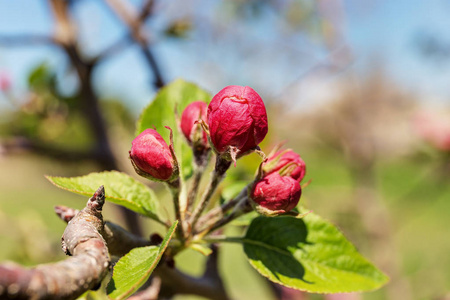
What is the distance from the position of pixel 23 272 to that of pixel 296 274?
1.62 feet

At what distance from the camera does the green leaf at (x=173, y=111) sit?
2.86 ft

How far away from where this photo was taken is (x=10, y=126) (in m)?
2.38

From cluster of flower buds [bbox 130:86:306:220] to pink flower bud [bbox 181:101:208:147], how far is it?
8cm

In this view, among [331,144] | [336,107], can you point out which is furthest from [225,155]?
[336,107]

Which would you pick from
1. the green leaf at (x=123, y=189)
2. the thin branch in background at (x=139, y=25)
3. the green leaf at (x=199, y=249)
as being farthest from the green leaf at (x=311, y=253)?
the thin branch in background at (x=139, y=25)

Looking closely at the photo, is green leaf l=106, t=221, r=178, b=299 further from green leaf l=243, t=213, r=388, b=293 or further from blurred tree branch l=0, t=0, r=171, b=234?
blurred tree branch l=0, t=0, r=171, b=234

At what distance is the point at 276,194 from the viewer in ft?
2.07

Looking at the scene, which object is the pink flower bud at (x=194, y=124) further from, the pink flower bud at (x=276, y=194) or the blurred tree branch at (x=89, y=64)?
the blurred tree branch at (x=89, y=64)

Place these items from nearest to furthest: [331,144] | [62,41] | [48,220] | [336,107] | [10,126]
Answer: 1. [62,41]
2. [10,126]
3. [331,144]
4. [336,107]
5. [48,220]

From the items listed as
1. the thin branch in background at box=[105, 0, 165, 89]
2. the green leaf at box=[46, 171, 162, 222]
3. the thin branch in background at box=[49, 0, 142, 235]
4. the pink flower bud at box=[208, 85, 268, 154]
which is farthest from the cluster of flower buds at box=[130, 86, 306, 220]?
the thin branch in background at box=[49, 0, 142, 235]

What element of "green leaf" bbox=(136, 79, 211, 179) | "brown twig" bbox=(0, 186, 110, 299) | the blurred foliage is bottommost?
"brown twig" bbox=(0, 186, 110, 299)

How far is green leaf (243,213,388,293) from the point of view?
74 centimetres

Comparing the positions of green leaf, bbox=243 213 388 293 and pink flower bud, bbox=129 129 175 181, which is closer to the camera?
pink flower bud, bbox=129 129 175 181

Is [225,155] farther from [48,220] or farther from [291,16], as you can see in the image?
[48,220]
